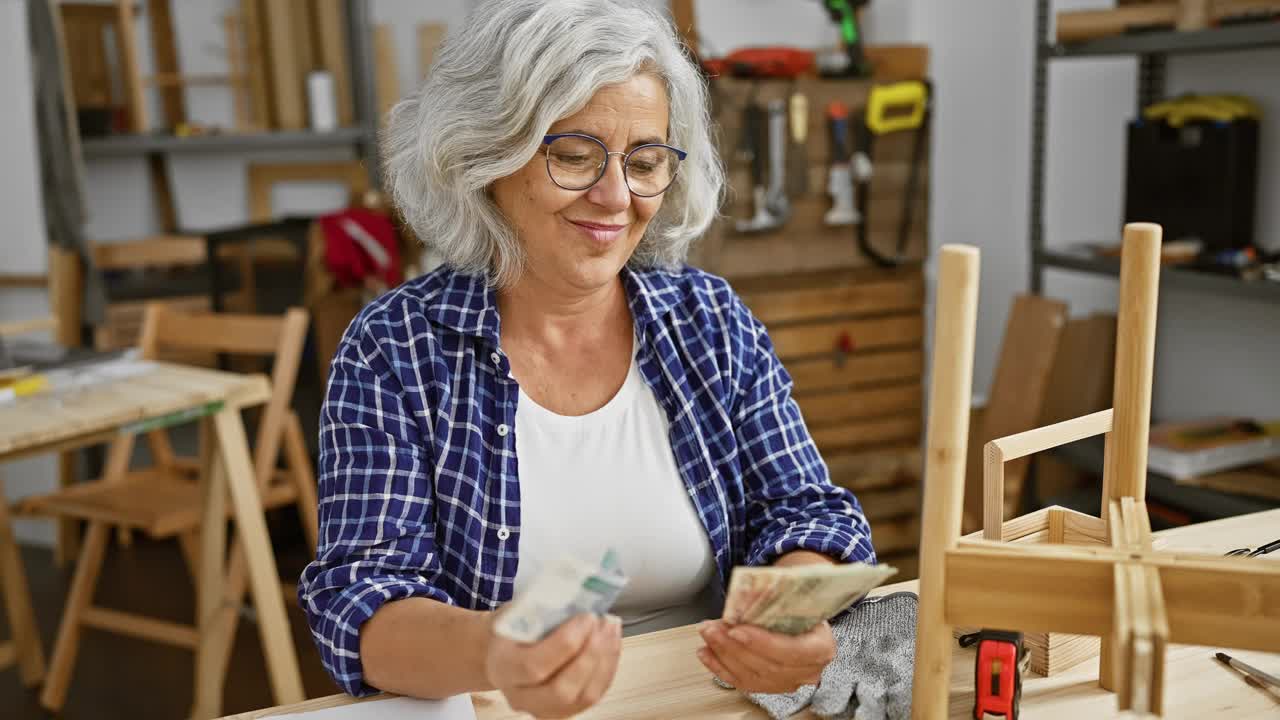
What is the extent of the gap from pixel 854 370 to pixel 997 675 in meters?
2.51

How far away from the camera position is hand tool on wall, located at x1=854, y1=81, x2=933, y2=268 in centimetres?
345

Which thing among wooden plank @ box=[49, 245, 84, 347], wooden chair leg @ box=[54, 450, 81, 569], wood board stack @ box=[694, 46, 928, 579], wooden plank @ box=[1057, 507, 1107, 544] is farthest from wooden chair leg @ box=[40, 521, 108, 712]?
wooden plank @ box=[1057, 507, 1107, 544]

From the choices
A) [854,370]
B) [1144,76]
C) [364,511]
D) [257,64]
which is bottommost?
[854,370]

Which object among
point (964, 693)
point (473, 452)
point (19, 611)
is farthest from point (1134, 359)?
point (19, 611)

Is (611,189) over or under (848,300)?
over

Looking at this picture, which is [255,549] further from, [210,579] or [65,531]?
[65,531]

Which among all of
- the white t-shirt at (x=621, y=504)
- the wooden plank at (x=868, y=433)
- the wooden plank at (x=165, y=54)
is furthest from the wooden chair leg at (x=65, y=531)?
the white t-shirt at (x=621, y=504)

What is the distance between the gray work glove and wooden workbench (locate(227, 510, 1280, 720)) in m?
0.02

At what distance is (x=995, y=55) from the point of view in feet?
12.3

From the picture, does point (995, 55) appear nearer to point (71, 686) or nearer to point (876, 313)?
point (876, 313)

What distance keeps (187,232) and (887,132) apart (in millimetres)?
2880

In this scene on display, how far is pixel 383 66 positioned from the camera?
4770 millimetres

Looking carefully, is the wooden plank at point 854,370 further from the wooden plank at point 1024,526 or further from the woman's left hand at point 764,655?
the woman's left hand at point 764,655

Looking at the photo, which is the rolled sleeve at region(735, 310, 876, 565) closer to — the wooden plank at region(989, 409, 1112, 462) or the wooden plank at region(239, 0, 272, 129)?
the wooden plank at region(989, 409, 1112, 462)
